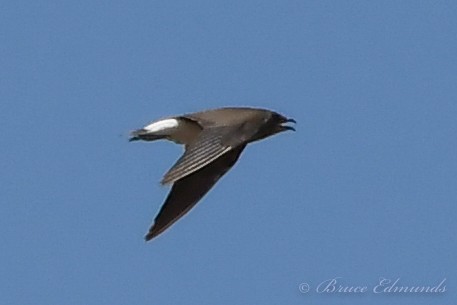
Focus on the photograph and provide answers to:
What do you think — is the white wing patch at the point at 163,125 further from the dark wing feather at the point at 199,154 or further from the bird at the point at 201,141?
the dark wing feather at the point at 199,154

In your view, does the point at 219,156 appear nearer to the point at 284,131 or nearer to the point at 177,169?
the point at 177,169

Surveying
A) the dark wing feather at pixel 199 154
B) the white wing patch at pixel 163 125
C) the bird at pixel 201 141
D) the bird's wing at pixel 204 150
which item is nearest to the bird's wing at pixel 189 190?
the bird at pixel 201 141

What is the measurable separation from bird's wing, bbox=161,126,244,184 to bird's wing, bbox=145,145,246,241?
717mm

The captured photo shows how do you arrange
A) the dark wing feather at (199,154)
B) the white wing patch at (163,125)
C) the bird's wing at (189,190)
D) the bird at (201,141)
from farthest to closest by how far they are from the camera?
the white wing patch at (163,125)
the bird's wing at (189,190)
the bird at (201,141)
the dark wing feather at (199,154)

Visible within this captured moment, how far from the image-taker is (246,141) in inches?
749

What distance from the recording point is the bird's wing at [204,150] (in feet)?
59.5

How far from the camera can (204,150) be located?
18438 millimetres

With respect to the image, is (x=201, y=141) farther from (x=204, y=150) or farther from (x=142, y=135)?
(x=142, y=135)

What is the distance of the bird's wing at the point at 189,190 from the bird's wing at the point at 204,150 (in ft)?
2.35

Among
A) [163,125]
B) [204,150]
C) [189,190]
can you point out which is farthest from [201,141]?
[163,125]

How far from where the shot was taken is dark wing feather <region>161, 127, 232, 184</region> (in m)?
18.1

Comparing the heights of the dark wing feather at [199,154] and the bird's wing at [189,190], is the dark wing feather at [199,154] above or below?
above

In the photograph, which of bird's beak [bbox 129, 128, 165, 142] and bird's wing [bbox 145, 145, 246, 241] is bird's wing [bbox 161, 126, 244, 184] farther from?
bird's beak [bbox 129, 128, 165, 142]

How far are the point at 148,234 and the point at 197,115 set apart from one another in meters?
1.27
